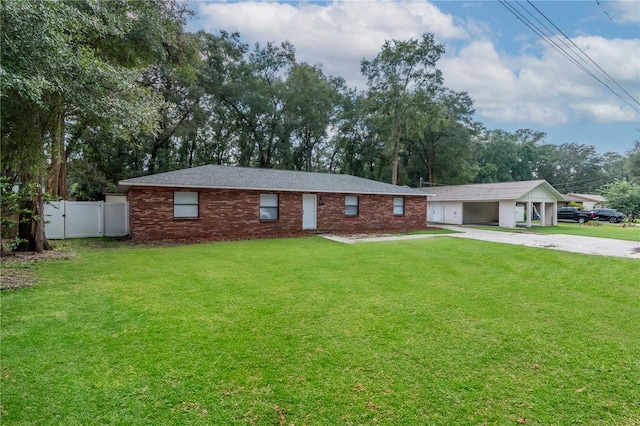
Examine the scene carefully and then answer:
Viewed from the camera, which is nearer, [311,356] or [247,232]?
[311,356]

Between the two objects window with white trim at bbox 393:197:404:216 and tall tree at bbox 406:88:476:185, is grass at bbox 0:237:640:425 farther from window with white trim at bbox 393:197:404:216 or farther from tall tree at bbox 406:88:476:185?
tall tree at bbox 406:88:476:185

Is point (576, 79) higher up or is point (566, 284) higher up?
point (576, 79)

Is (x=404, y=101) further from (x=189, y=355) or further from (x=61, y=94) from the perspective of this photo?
(x=189, y=355)

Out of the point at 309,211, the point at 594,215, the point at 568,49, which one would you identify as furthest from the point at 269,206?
the point at 594,215

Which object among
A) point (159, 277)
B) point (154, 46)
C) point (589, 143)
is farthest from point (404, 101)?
point (589, 143)

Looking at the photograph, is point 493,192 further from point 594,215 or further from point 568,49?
point 568,49

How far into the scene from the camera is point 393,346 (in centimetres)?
379

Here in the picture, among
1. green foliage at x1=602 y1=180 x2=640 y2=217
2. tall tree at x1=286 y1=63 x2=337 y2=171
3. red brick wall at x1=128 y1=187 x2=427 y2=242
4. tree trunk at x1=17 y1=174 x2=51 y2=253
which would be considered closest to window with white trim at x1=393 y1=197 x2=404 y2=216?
red brick wall at x1=128 y1=187 x2=427 y2=242

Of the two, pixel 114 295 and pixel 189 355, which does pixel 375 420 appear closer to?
pixel 189 355

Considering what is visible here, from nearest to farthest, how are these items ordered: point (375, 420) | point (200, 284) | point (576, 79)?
1. point (375, 420)
2. point (200, 284)
3. point (576, 79)

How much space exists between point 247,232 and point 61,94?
8965mm

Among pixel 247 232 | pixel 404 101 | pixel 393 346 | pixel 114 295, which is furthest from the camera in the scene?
pixel 404 101

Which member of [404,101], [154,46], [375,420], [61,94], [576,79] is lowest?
[375,420]

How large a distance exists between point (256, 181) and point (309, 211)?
2.94 meters
